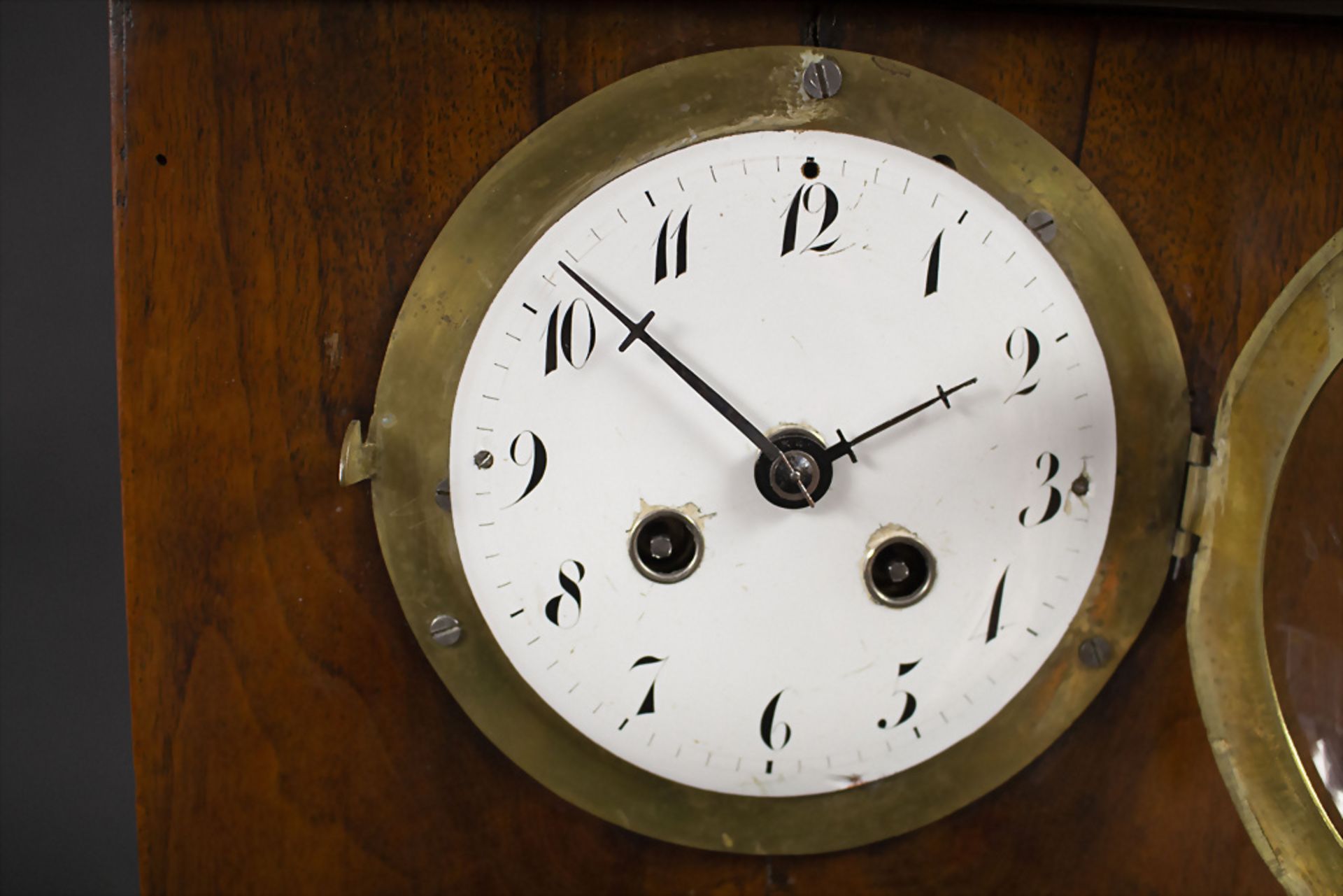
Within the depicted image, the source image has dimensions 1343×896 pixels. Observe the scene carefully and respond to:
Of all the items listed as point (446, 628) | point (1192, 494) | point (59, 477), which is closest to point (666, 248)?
point (446, 628)

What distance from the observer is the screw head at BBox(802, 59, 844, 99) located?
29.5 inches

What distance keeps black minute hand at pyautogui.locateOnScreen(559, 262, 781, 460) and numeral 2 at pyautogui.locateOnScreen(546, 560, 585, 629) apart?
0.15 meters

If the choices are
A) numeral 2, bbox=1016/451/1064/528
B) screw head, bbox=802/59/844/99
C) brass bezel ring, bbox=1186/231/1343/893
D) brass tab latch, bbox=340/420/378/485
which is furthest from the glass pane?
brass tab latch, bbox=340/420/378/485

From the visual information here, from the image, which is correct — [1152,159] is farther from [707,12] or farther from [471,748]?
[471,748]

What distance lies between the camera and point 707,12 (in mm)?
760

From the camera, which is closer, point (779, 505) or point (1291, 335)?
point (1291, 335)

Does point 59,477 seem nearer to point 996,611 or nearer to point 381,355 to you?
point 381,355

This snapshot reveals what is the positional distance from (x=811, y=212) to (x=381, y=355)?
308mm

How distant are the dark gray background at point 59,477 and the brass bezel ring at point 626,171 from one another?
0.57 metres

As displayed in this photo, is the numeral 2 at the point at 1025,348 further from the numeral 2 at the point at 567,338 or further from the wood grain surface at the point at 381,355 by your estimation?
the numeral 2 at the point at 567,338

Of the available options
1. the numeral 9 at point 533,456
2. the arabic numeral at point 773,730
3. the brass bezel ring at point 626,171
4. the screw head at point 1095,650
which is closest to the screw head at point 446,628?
the brass bezel ring at point 626,171

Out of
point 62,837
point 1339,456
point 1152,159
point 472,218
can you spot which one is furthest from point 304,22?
point 62,837

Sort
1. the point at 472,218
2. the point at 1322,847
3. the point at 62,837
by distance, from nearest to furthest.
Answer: the point at 1322,847 < the point at 472,218 < the point at 62,837

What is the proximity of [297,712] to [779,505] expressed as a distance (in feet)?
1.23
